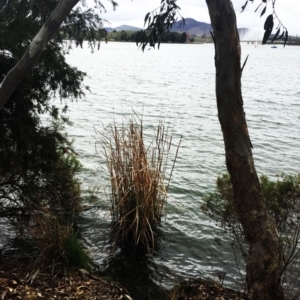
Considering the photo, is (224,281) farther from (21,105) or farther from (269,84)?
(269,84)

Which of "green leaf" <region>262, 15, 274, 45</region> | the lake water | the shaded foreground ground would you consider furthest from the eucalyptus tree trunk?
the lake water

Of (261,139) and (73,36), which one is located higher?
(73,36)

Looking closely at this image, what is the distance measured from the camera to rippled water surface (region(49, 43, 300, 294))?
233 inches

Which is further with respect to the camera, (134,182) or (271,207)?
(271,207)

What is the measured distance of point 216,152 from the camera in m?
11.7

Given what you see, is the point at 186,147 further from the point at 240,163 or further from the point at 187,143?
the point at 240,163

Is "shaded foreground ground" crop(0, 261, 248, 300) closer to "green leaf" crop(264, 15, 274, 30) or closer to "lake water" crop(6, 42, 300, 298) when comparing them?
"lake water" crop(6, 42, 300, 298)

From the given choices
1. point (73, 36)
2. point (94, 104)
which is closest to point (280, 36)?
point (73, 36)

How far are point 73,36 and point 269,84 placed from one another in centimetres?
2534

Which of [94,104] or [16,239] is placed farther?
[94,104]

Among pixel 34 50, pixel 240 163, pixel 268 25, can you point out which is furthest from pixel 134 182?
pixel 268 25

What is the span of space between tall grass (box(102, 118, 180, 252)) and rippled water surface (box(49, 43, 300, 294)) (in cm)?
41

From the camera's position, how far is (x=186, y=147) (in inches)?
478

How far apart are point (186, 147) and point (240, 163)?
9229 millimetres
